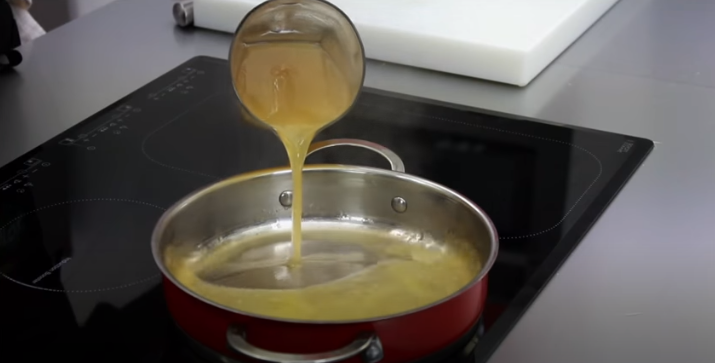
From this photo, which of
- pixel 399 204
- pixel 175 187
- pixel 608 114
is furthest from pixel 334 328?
pixel 608 114

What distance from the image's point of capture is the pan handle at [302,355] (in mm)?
564

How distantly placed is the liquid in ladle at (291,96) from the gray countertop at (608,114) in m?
0.22

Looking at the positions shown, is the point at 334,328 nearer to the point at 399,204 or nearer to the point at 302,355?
the point at 302,355

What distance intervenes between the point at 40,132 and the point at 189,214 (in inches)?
13.2

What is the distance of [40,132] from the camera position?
100 centimetres

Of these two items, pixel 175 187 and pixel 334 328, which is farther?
pixel 175 187

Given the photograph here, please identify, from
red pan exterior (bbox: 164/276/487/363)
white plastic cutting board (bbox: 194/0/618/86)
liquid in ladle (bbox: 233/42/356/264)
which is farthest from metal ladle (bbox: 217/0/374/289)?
white plastic cutting board (bbox: 194/0/618/86)

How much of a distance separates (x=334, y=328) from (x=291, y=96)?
Answer: 0.27 metres

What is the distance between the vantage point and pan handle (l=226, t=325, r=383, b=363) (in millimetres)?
564

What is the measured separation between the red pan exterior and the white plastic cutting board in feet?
1.72

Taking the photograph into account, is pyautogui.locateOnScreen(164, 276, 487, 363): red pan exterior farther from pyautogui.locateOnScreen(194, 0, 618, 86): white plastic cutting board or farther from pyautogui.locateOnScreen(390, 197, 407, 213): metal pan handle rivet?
pyautogui.locateOnScreen(194, 0, 618, 86): white plastic cutting board

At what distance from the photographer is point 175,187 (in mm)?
894

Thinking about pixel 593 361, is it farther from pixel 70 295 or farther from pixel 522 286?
pixel 70 295

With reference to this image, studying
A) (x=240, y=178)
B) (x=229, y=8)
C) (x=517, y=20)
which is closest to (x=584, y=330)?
(x=240, y=178)
